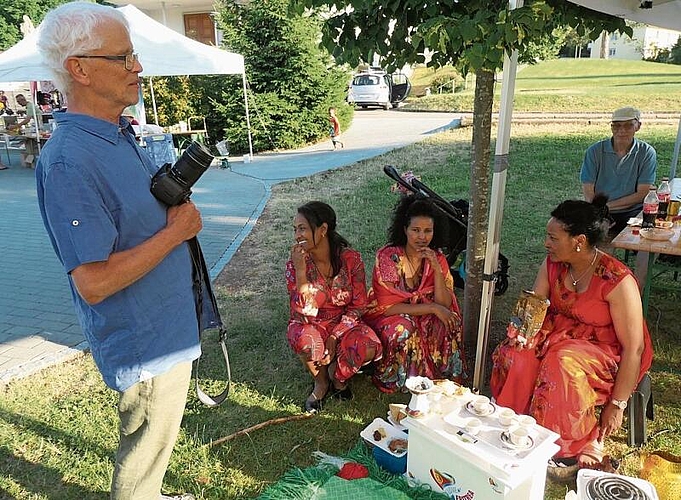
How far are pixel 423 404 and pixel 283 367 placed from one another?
1.62m

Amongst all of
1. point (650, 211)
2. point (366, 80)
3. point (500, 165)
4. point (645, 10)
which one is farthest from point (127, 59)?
point (366, 80)

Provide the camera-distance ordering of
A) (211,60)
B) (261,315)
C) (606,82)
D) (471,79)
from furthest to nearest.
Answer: (471,79)
(606,82)
(211,60)
(261,315)

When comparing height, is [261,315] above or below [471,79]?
below

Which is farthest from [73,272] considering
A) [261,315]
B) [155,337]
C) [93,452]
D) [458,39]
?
[261,315]

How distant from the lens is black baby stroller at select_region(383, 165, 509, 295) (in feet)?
14.9

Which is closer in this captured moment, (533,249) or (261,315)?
(261,315)

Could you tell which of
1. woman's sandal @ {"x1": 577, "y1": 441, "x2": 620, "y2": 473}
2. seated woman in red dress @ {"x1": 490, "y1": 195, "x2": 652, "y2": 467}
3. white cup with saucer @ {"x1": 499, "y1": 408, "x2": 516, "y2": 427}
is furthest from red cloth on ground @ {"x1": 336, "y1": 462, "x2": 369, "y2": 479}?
woman's sandal @ {"x1": 577, "y1": 441, "x2": 620, "y2": 473}

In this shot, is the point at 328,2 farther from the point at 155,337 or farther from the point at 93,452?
the point at 93,452

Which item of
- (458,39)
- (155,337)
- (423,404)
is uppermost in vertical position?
(458,39)

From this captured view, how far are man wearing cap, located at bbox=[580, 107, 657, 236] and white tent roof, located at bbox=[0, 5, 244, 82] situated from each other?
7.13 m

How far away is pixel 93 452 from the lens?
2.82m

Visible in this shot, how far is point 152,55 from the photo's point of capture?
29.7 ft

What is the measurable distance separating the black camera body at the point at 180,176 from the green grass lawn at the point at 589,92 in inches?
342

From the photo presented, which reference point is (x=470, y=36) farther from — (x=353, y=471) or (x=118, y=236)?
(x=353, y=471)
